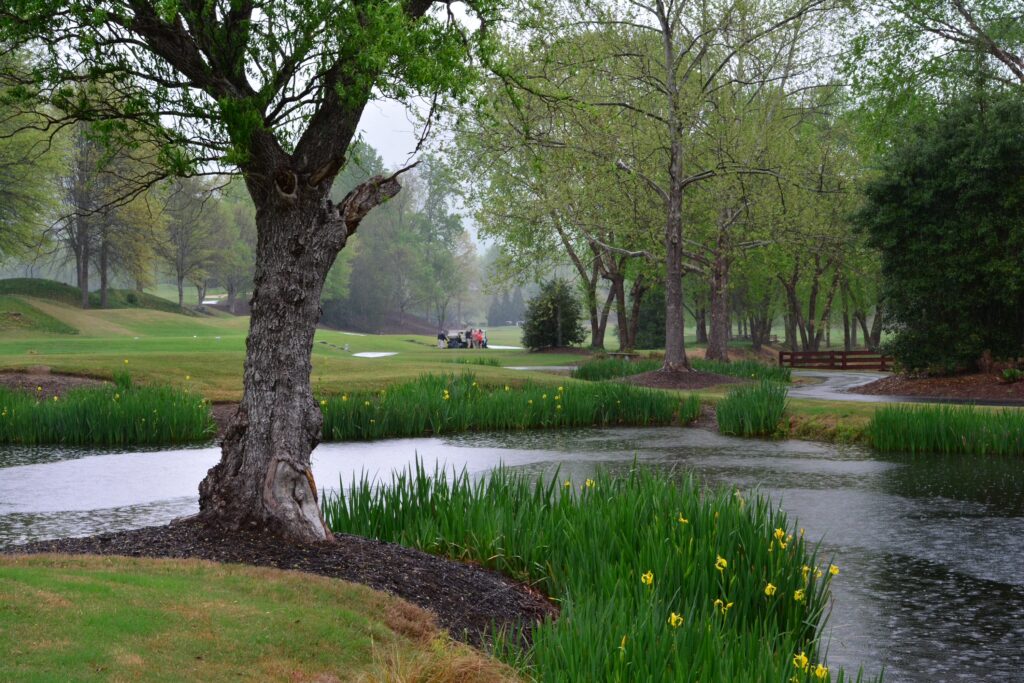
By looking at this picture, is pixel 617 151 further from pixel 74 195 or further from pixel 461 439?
pixel 74 195

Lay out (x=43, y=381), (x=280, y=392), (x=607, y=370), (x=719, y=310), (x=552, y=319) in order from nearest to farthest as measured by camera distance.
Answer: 1. (x=280, y=392)
2. (x=43, y=381)
3. (x=607, y=370)
4. (x=719, y=310)
5. (x=552, y=319)

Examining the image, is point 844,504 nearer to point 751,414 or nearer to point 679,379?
point 751,414

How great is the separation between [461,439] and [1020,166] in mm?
18455


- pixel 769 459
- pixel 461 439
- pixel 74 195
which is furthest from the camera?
pixel 74 195

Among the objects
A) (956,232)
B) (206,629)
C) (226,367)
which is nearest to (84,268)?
(226,367)

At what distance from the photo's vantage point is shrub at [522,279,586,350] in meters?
50.3

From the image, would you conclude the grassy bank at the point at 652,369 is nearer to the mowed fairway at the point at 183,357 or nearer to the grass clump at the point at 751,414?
the mowed fairway at the point at 183,357

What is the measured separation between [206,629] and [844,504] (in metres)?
9.03

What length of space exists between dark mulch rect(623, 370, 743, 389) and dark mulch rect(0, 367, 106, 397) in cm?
1448

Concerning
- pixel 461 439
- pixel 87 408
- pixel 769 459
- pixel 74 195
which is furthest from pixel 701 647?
pixel 74 195

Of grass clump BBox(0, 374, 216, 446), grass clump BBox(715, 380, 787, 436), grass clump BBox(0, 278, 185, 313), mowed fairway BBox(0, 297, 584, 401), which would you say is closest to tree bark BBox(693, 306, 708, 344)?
mowed fairway BBox(0, 297, 584, 401)

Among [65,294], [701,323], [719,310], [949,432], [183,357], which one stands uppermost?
[65,294]

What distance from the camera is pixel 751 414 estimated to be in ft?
61.3

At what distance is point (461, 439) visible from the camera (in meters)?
18.1
